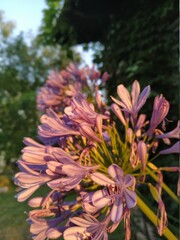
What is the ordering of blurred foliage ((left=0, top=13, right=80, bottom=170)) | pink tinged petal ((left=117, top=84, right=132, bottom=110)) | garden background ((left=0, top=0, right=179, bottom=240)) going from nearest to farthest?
pink tinged petal ((left=117, top=84, right=132, bottom=110)) < garden background ((left=0, top=0, right=179, bottom=240)) < blurred foliage ((left=0, top=13, right=80, bottom=170))

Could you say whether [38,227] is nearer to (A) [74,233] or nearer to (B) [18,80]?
(A) [74,233]

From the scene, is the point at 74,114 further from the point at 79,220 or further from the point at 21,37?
the point at 21,37

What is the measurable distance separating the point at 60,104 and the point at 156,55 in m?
1.32

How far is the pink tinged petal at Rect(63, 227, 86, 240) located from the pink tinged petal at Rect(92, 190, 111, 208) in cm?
10

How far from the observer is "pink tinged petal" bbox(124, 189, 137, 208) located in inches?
29.2

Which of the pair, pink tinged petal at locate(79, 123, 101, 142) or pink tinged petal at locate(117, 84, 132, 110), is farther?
pink tinged petal at locate(117, 84, 132, 110)

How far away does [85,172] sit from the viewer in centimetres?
80

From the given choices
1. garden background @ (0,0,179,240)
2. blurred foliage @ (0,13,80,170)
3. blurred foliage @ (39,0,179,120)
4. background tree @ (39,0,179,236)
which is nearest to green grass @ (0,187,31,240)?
garden background @ (0,0,179,240)

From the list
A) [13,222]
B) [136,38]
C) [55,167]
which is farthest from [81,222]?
[136,38]

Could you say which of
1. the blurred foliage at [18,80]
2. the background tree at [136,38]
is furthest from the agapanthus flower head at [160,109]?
the blurred foliage at [18,80]

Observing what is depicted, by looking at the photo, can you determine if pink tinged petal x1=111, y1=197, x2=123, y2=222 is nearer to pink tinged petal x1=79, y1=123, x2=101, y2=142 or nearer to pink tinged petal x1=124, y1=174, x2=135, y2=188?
pink tinged petal x1=124, y1=174, x2=135, y2=188

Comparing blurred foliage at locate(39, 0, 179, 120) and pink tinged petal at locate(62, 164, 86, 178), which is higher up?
blurred foliage at locate(39, 0, 179, 120)

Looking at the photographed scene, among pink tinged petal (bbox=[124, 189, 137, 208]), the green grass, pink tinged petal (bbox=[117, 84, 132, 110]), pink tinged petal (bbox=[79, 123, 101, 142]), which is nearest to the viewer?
pink tinged petal (bbox=[124, 189, 137, 208])

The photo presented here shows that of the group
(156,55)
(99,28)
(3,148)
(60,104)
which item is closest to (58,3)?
(99,28)
